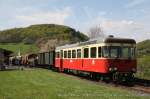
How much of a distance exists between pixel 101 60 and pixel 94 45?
1948mm

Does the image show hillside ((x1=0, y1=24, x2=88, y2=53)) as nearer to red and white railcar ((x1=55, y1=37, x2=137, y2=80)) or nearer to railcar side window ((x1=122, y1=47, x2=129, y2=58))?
red and white railcar ((x1=55, y1=37, x2=137, y2=80))

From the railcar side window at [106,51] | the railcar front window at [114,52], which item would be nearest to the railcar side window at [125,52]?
the railcar front window at [114,52]

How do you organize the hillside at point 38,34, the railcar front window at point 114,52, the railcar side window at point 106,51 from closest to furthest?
the railcar side window at point 106,51 < the railcar front window at point 114,52 < the hillside at point 38,34

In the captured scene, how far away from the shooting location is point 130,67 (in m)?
28.4

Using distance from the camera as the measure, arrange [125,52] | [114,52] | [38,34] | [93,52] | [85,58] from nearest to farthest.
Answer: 1. [114,52]
2. [125,52]
3. [93,52]
4. [85,58]
5. [38,34]

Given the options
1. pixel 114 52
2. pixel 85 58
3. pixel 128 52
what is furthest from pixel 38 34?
pixel 114 52

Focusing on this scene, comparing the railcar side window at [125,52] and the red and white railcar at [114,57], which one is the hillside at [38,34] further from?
the railcar side window at [125,52]

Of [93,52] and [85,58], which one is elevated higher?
[93,52]

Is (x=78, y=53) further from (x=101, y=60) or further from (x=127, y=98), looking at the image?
(x=127, y=98)

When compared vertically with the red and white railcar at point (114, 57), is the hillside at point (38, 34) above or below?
above

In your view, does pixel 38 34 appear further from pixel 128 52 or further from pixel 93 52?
pixel 128 52

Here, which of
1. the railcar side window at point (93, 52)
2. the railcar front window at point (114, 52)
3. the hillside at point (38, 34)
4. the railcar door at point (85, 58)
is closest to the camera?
the railcar front window at point (114, 52)

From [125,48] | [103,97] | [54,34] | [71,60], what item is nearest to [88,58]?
[125,48]

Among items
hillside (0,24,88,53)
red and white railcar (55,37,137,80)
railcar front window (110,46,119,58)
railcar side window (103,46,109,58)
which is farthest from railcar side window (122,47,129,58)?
hillside (0,24,88,53)
